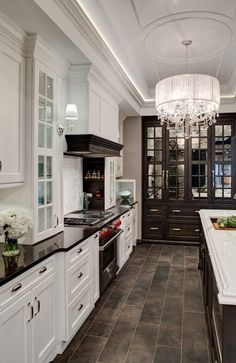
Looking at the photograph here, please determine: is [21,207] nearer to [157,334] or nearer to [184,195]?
[157,334]

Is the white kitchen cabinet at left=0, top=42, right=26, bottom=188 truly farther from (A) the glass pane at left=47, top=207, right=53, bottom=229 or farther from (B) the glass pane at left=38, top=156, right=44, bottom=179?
(A) the glass pane at left=47, top=207, right=53, bottom=229

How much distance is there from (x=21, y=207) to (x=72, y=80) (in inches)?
65.0

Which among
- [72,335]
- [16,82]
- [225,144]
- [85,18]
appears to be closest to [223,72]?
[225,144]

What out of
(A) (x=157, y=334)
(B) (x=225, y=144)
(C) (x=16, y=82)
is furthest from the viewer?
(B) (x=225, y=144)

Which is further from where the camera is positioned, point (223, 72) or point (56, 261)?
point (223, 72)

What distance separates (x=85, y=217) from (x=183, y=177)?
3.07 meters

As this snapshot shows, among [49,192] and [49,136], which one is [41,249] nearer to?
[49,192]

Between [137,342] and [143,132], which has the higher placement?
[143,132]

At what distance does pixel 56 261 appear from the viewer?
2.53 meters

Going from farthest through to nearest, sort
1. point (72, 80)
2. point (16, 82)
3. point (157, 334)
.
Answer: point (72, 80)
point (157, 334)
point (16, 82)

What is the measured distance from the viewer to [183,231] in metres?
6.41

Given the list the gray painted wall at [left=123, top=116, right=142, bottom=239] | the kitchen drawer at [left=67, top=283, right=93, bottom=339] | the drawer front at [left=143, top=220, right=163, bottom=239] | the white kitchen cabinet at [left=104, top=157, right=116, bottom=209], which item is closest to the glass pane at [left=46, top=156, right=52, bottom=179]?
the kitchen drawer at [left=67, top=283, right=93, bottom=339]

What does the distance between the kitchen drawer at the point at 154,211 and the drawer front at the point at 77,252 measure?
11.7 feet

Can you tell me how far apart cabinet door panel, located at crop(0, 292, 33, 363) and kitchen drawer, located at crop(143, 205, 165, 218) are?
4.64 metres
